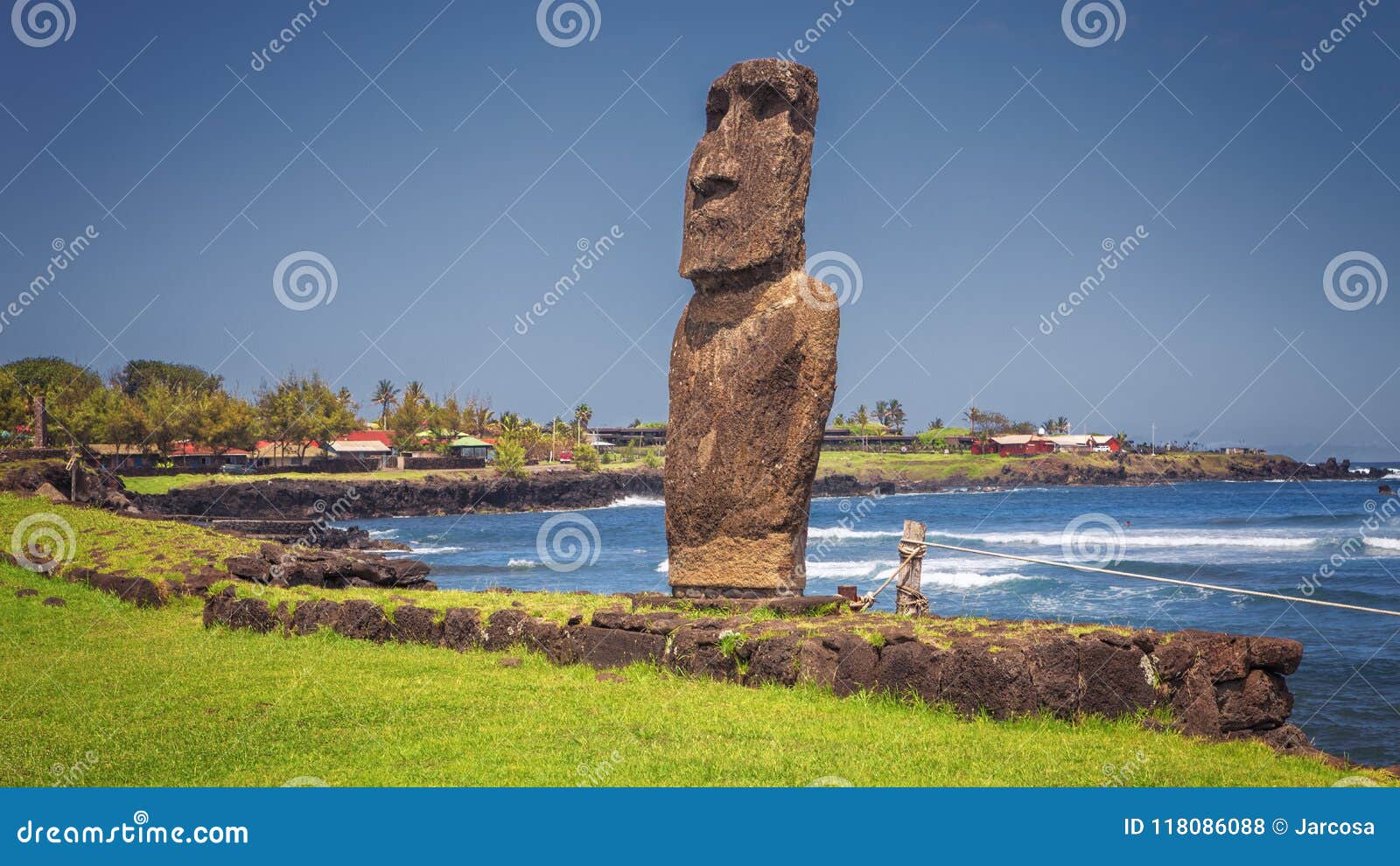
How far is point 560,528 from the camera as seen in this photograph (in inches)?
3061

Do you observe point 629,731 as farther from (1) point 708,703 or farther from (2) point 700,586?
(2) point 700,586

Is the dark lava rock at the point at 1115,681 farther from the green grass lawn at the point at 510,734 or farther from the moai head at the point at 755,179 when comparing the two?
the moai head at the point at 755,179

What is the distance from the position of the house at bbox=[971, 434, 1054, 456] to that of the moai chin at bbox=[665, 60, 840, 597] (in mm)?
150298

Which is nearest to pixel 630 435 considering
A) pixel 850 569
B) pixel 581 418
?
pixel 581 418

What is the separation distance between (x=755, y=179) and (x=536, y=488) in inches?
3344

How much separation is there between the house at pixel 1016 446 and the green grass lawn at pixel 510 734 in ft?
500

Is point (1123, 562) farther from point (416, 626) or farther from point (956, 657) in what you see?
point (956, 657)

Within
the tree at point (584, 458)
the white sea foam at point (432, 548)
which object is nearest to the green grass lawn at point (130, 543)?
the white sea foam at point (432, 548)

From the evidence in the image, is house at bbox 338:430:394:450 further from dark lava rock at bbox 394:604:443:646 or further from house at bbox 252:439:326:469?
dark lava rock at bbox 394:604:443:646

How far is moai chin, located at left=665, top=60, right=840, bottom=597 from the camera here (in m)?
11.1

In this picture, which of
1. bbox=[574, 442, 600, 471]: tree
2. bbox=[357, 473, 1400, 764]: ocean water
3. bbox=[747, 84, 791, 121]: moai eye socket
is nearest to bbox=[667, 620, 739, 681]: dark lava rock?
bbox=[747, 84, 791, 121]: moai eye socket

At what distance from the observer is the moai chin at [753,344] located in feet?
36.5

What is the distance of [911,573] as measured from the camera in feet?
41.5

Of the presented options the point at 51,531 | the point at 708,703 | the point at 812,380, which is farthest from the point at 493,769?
the point at 51,531
